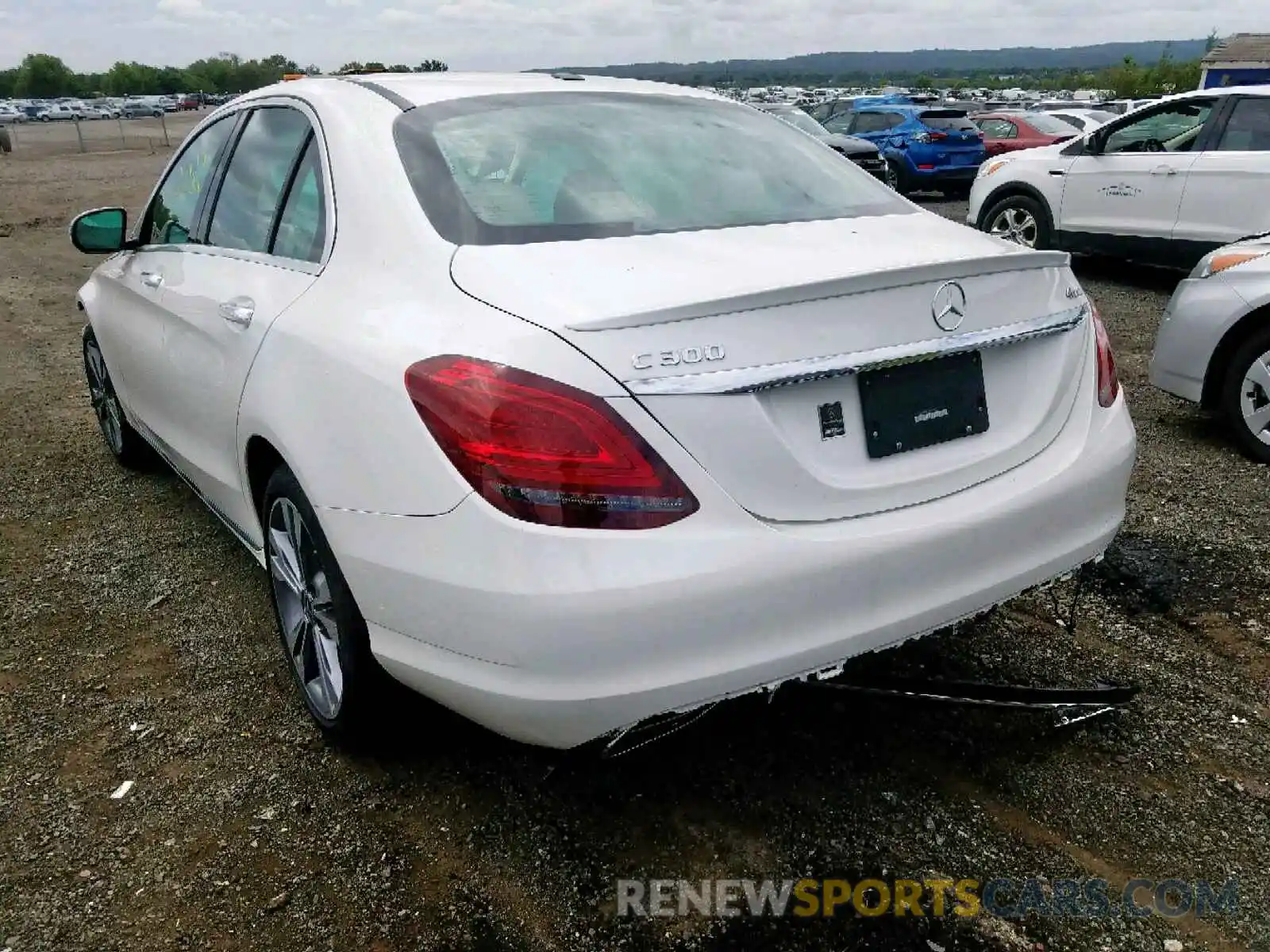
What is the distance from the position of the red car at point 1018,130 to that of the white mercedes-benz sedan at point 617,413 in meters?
16.2

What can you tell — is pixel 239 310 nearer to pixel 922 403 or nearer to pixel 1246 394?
pixel 922 403

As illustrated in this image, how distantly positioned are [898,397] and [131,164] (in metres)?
30.5

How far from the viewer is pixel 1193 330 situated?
479 centimetres

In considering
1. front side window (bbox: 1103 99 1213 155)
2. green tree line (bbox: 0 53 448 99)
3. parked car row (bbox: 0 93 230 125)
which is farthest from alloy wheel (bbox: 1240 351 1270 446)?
green tree line (bbox: 0 53 448 99)

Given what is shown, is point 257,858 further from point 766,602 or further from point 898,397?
point 898,397

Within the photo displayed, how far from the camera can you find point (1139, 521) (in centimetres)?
402

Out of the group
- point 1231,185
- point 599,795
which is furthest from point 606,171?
point 1231,185

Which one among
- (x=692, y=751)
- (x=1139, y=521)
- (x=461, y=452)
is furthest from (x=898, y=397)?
(x=1139, y=521)

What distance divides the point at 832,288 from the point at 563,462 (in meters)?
0.63

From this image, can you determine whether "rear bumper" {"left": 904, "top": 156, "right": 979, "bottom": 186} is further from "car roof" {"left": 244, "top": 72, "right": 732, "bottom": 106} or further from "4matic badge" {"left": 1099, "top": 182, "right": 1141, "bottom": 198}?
"car roof" {"left": 244, "top": 72, "right": 732, "bottom": 106}

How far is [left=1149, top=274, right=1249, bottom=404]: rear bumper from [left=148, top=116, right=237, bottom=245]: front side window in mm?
4126

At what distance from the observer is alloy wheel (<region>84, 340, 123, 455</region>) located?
15.4 feet

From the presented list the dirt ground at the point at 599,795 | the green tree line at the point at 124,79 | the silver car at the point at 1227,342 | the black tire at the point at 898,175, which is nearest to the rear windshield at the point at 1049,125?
the black tire at the point at 898,175

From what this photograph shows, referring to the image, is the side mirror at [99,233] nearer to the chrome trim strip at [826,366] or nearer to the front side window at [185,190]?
the front side window at [185,190]
